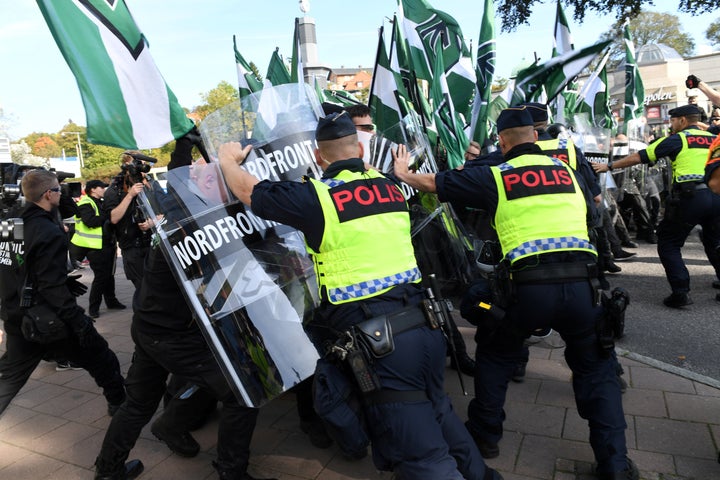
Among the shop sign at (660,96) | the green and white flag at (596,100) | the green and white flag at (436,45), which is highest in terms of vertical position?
the green and white flag at (436,45)

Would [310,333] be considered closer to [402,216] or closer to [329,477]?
[402,216]

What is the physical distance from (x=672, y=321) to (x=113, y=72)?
5.36 meters

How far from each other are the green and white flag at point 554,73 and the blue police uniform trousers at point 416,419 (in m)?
2.91

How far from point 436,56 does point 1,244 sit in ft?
12.1

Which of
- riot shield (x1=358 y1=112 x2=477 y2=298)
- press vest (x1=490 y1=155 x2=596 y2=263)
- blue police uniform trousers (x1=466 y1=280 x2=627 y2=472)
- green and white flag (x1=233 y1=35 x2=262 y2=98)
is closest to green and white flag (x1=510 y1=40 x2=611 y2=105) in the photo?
riot shield (x1=358 y1=112 x2=477 y2=298)

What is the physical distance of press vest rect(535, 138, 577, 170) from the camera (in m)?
4.03

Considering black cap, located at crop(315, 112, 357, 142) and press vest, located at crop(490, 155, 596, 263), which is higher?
black cap, located at crop(315, 112, 357, 142)

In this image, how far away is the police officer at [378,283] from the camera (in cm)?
216

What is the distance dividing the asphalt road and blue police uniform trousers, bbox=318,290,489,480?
2703mm

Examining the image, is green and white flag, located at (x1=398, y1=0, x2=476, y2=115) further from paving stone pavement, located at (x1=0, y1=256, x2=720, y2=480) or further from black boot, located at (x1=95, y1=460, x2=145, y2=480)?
black boot, located at (x1=95, y1=460, x2=145, y2=480)

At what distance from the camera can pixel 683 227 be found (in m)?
5.41

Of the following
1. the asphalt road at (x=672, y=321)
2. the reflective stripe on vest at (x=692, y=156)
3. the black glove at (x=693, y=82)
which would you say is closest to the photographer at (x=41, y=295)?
the asphalt road at (x=672, y=321)

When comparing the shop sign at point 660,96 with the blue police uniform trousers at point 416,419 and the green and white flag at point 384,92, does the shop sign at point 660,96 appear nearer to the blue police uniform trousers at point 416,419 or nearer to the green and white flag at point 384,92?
the green and white flag at point 384,92

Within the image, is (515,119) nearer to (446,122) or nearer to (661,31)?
(446,122)
